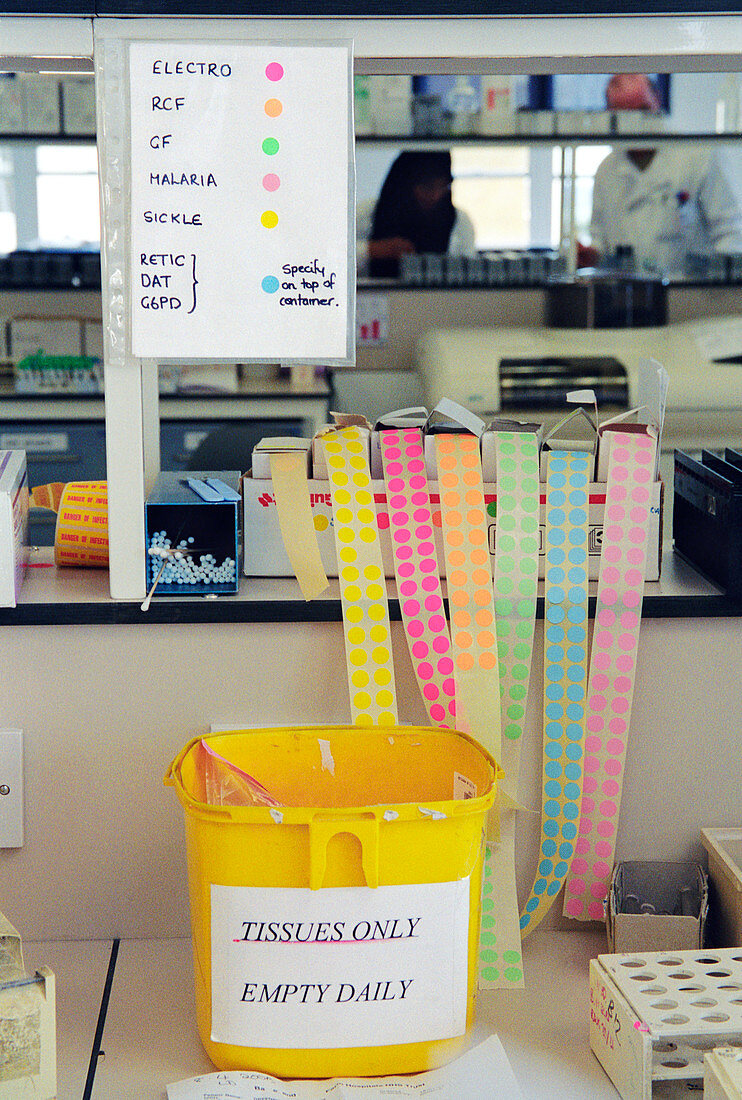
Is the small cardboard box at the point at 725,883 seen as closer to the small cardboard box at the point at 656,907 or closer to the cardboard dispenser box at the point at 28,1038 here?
the small cardboard box at the point at 656,907

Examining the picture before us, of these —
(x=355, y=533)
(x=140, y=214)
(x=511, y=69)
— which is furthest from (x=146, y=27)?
(x=355, y=533)

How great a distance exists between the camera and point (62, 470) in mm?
3943

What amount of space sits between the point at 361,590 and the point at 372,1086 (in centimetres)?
53

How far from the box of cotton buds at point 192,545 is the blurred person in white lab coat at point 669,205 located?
10.4ft

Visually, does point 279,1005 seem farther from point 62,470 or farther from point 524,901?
point 62,470

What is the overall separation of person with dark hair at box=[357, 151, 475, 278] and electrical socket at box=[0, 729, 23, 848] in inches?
118

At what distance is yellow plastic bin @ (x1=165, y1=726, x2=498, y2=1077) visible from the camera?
1091mm

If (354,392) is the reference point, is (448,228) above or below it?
above

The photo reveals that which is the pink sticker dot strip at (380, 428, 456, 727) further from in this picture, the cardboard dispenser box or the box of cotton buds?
the cardboard dispenser box

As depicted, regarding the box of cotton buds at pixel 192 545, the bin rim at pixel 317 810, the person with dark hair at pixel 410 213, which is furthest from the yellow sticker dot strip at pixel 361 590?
the person with dark hair at pixel 410 213

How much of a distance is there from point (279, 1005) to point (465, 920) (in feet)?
0.63

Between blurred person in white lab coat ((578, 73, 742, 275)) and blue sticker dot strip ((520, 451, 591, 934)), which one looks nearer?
blue sticker dot strip ((520, 451, 591, 934))

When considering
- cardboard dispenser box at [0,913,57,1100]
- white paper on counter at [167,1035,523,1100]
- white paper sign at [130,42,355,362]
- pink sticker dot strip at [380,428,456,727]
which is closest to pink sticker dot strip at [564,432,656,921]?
pink sticker dot strip at [380,428,456,727]

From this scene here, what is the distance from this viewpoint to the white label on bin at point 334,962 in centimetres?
110
